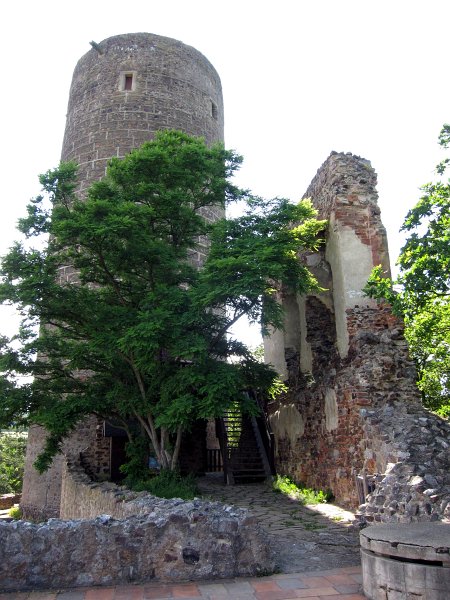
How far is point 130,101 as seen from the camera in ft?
49.3

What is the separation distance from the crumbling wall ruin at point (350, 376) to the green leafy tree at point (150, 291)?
0.73 metres

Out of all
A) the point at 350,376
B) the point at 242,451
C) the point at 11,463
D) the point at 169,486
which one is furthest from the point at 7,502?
the point at 350,376

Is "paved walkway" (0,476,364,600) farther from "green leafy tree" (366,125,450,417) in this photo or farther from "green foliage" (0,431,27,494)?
"green foliage" (0,431,27,494)

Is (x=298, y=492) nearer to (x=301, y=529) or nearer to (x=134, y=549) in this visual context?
(x=301, y=529)

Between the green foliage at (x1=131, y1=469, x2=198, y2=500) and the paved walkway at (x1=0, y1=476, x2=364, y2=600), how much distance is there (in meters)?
1.20

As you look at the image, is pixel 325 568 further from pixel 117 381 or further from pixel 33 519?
pixel 33 519

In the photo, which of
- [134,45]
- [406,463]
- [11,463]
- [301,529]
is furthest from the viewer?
[11,463]

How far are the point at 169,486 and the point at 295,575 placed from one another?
3.85 meters

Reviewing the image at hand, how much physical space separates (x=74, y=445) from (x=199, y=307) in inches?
245

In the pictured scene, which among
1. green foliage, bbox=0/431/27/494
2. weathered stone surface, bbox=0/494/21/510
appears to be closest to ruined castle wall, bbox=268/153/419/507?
weathered stone surface, bbox=0/494/21/510

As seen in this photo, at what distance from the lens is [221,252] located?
8297 mm

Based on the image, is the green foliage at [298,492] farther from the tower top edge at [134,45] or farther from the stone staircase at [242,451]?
the tower top edge at [134,45]

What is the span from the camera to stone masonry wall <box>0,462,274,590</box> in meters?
4.11

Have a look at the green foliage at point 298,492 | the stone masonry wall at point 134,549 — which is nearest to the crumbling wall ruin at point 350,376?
the green foliage at point 298,492
